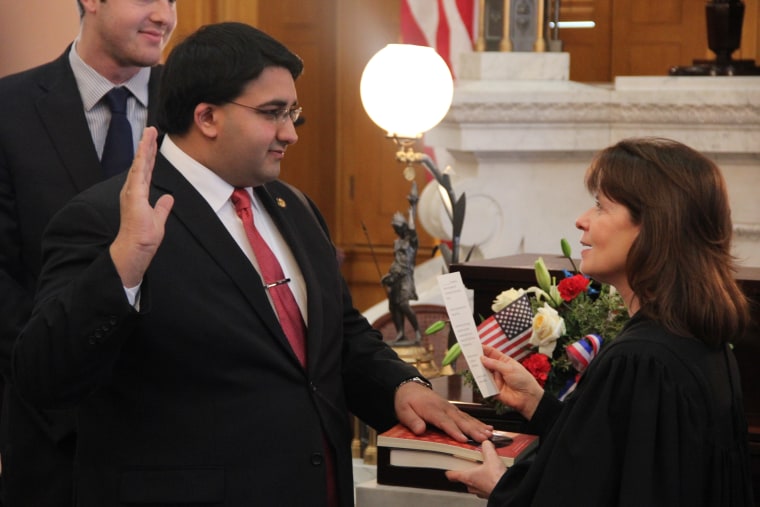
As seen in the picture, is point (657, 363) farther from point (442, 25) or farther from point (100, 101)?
point (442, 25)

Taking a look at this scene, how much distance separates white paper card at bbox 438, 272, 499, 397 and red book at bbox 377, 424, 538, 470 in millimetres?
112

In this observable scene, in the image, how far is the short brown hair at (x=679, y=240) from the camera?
7.06ft

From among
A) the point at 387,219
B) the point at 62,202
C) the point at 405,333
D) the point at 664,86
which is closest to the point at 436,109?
the point at 405,333

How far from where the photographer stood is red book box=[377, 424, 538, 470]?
2.48 m

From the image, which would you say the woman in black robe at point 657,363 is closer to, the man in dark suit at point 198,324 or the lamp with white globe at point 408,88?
the man in dark suit at point 198,324

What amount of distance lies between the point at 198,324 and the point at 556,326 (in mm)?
872

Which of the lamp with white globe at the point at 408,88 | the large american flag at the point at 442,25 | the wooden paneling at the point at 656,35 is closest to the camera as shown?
the lamp with white globe at the point at 408,88

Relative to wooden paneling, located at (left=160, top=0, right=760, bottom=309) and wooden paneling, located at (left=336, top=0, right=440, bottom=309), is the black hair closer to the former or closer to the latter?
wooden paneling, located at (left=160, top=0, right=760, bottom=309)

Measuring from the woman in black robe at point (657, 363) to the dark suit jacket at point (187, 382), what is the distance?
0.45m

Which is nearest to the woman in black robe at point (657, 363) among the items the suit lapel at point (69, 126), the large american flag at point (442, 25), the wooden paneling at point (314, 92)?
the suit lapel at point (69, 126)

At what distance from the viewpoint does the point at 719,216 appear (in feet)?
7.25

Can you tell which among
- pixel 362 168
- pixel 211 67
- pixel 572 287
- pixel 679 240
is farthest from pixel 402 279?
pixel 362 168

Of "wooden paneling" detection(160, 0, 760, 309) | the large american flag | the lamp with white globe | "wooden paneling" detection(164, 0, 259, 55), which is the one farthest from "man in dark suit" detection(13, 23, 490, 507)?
"wooden paneling" detection(160, 0, 760, 309)

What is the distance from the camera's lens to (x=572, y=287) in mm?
2871
